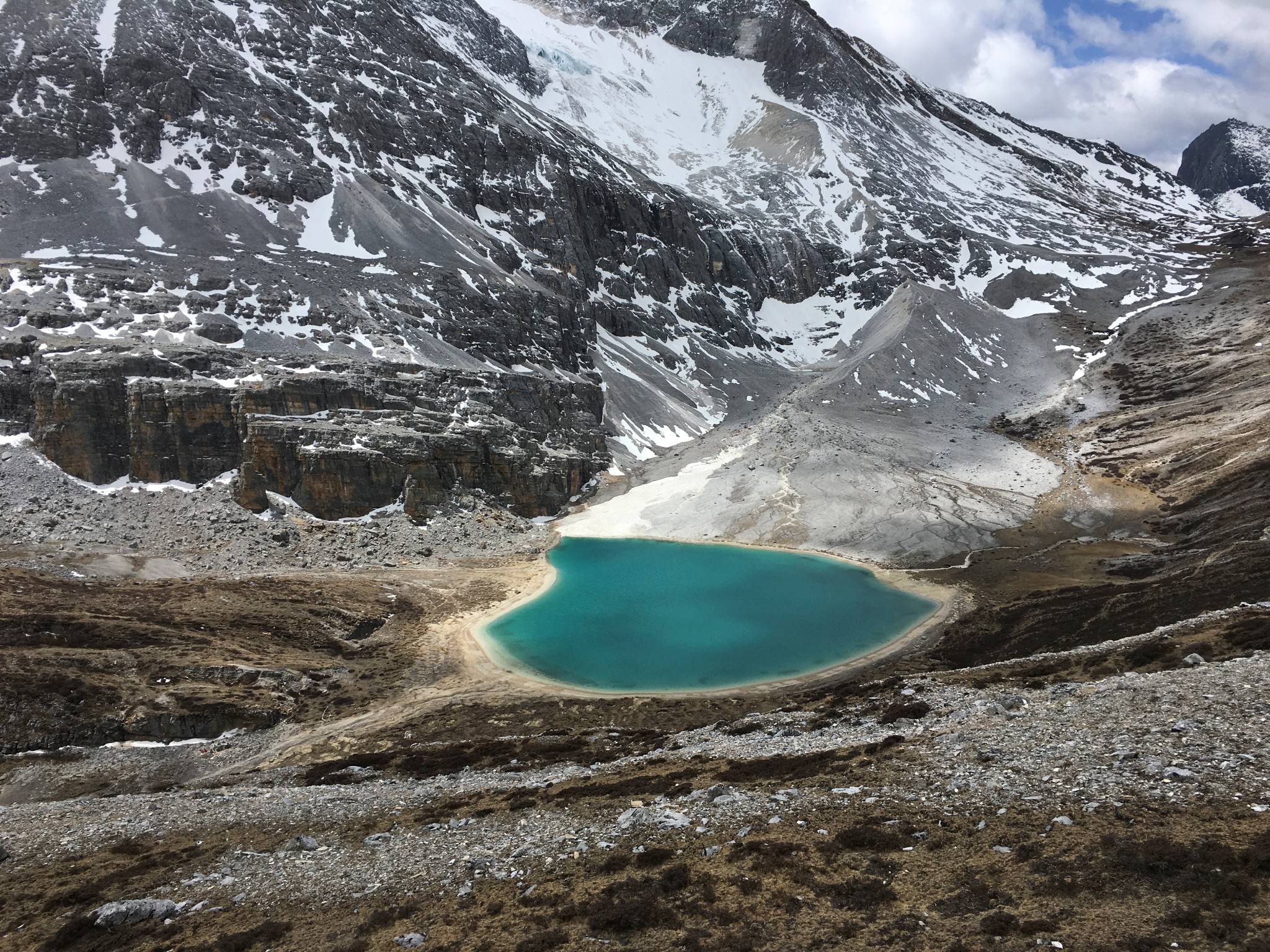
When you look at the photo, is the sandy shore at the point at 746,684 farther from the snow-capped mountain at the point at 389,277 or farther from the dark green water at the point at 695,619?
the snow-capped mountain at the point at 389,277

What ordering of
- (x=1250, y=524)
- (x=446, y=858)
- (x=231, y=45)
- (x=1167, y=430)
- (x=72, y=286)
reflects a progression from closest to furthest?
(x=446, y=858) → (x=1250, y=524) → (x=72, y=286) → (x=1167, y=430) → (x=231, y=45)

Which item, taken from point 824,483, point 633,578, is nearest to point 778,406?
point 824,483

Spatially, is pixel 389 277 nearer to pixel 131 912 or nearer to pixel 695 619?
pixel 695 619

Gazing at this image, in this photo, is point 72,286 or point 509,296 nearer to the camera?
point 72,286

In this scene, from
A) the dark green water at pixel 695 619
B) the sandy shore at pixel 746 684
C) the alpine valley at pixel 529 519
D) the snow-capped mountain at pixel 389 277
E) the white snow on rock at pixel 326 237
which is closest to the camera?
the alpine valley at pixel 529 519

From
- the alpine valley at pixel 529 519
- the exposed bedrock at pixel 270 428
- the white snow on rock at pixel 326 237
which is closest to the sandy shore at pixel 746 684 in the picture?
the alpine valley at pixel 529 519

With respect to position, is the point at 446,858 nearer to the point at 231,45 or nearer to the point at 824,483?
the point at 824,483

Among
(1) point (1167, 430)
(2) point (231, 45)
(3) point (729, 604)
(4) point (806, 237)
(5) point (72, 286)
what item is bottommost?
(3) point (729, 604)

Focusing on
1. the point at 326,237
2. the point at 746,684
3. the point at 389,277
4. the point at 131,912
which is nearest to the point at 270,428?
the point at 389,277
